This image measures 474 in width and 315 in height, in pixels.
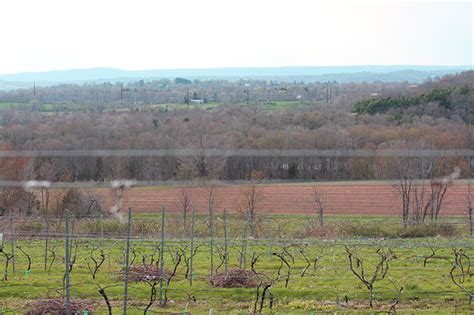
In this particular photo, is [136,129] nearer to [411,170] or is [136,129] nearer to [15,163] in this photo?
[15,163]

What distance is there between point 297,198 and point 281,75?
10102 cm

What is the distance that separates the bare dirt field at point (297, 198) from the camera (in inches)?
842

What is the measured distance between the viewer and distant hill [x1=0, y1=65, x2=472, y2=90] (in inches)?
2234

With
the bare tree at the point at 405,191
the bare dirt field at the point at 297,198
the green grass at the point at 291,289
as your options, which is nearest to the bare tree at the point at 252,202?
the bare dirt field at the point at 297,198

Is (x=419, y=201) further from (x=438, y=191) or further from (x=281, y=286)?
(x=281, y=286)

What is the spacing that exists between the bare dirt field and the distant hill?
14706 mm

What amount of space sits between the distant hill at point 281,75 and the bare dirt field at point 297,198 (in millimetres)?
14706

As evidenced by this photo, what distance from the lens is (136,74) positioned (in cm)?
11350

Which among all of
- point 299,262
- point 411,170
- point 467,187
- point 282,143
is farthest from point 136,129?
point 467,187

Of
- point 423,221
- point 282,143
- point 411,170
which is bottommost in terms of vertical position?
point 423,221

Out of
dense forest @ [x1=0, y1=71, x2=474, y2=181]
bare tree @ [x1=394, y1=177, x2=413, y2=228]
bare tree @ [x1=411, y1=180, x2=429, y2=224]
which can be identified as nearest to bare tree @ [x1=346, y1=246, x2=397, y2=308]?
dense forest @ [x1=0, y1=71, x2=474, y2=181]

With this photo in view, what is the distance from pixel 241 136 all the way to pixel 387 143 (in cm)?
410

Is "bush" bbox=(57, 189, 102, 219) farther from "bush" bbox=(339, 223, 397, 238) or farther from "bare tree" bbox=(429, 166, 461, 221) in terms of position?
"bare tree" bbox=(429, 166, 461, 221)

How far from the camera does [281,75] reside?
407 feet
